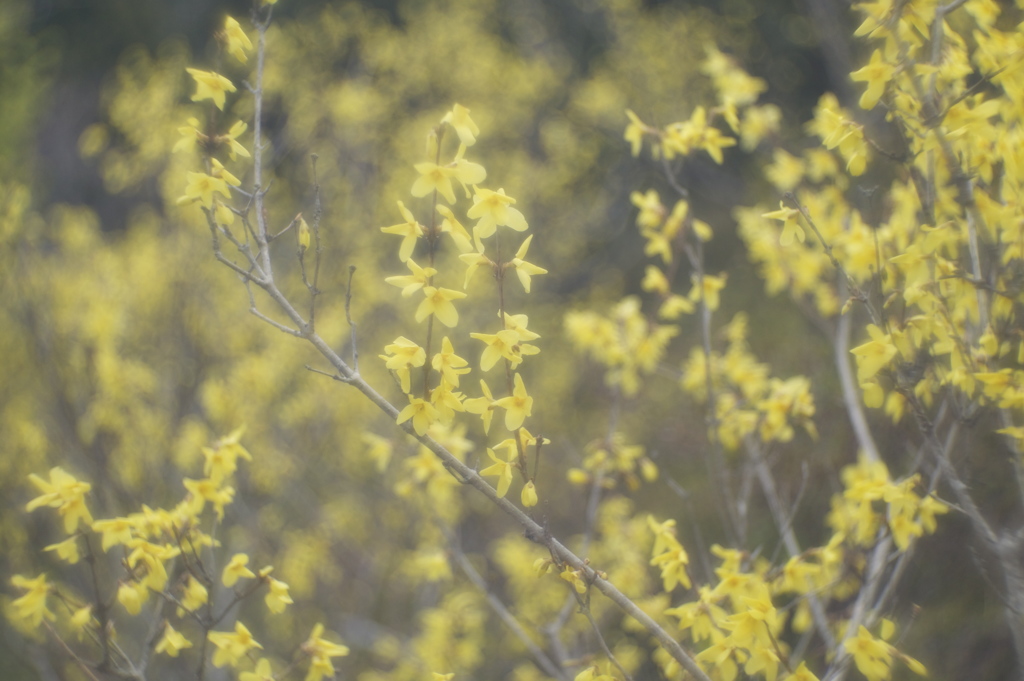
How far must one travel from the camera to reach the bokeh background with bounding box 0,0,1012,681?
3994 mm

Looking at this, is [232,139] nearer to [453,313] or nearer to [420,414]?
[453,313]

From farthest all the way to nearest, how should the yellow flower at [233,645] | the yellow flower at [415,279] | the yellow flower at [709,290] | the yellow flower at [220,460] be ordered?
1. the yellow flower at [709,290]
2. the yellow flower at [220,460]
3. the yellow flower at [233,645]
4. the yellow flower at [415,279]

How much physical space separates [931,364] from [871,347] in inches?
13.0

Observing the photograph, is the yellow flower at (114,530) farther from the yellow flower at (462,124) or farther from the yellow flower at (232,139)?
the yellow flower at (462,124)

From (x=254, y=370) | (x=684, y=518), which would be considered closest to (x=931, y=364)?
(x=684, y=518)

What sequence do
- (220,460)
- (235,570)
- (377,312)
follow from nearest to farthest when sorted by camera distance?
(235,570), (220,460), (377,312)

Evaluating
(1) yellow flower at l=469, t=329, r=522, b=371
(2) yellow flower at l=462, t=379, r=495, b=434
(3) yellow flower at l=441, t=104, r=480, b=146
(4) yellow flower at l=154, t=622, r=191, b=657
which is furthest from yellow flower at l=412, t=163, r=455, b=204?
(4) yellow flower at l=154, t=622, r=191, b=657

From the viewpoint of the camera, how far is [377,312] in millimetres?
6535

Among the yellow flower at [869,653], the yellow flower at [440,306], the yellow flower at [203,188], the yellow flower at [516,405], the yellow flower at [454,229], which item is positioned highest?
the yellow flower at [203,188]

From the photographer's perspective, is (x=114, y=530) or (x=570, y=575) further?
(x=114, y=530)

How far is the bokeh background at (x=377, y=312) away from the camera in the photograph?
3994 mm

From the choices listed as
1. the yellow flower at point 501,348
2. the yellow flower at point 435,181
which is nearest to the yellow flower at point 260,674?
the yellow flower at point 435,181

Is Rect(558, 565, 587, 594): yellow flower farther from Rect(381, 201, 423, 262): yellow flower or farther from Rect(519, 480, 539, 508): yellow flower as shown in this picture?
Rect(381, 201, 423, 262): yellow flower

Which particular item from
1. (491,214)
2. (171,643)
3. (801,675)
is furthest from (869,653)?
(171,643)
